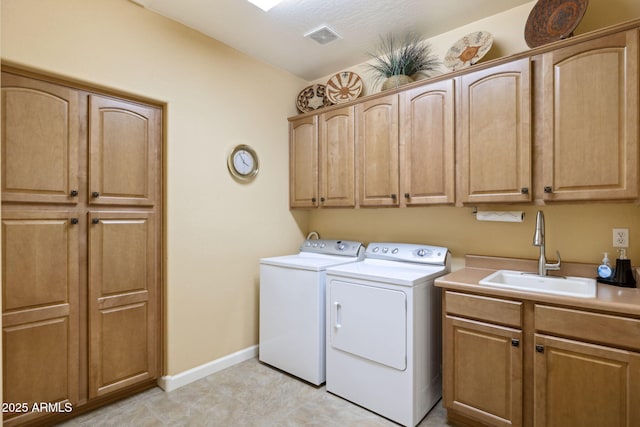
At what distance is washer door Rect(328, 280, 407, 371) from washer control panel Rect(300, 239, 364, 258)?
57 centimetres

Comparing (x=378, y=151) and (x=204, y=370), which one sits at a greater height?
(x=378, y=151)

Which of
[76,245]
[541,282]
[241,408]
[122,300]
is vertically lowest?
[241,408]

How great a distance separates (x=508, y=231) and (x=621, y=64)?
43.0 inches

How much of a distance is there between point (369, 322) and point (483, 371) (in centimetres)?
67

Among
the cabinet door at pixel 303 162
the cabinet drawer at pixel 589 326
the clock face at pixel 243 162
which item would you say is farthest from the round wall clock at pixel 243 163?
the cabinet drawer at pixel 589 326

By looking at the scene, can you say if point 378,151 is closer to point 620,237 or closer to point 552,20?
point 552,20

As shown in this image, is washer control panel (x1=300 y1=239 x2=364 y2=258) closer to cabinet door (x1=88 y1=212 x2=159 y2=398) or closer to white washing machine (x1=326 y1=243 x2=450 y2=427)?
white washing machine (x1=326 y1=243 x2=450 y2=427)

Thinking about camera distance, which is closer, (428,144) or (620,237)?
(620,237)

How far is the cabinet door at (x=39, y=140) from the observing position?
179 cm

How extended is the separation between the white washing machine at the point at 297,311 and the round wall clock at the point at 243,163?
0.75 metres

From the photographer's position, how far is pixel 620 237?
1926 millimetres

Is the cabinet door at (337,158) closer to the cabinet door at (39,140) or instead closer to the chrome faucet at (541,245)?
the chrome faucet at (541,245)

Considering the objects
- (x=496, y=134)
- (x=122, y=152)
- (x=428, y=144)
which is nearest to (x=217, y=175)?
(x=122, y=152)

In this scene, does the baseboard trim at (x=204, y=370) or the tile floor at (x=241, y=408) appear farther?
the baseboard trim at (x=204, y=370)
